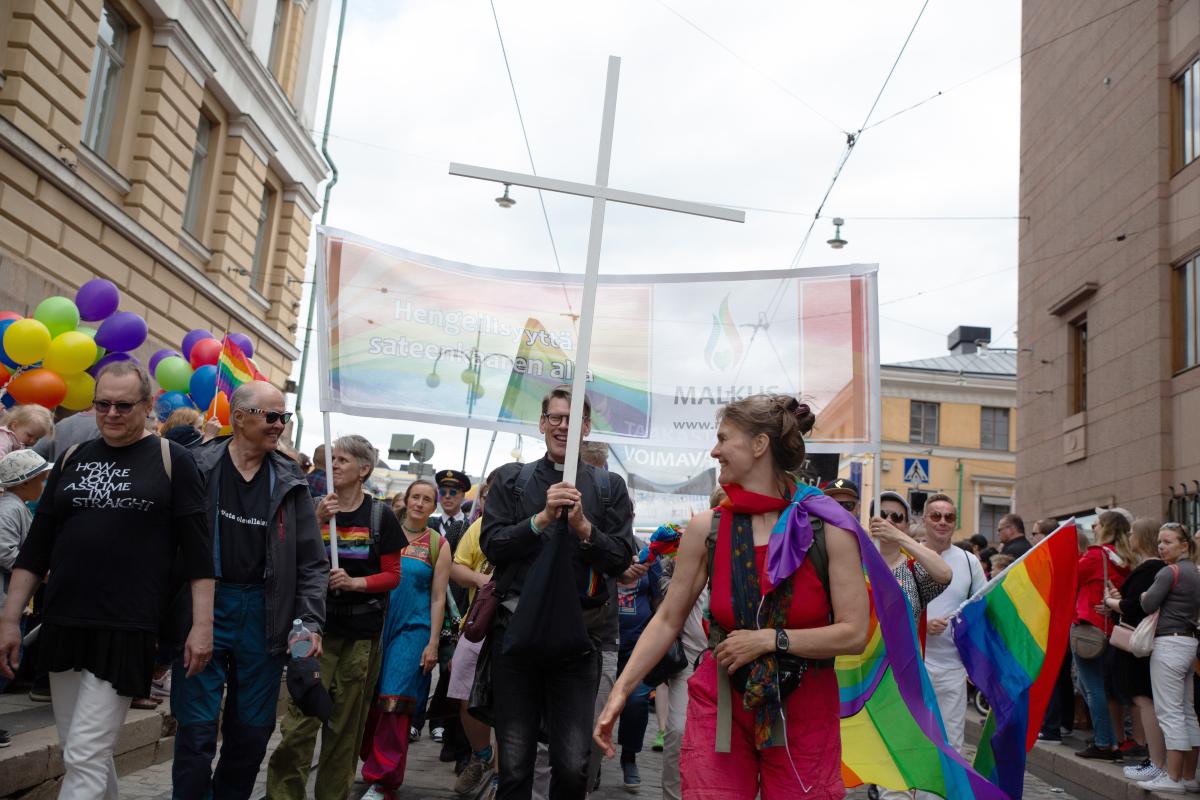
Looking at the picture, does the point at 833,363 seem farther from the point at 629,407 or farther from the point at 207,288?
the point at 207,288

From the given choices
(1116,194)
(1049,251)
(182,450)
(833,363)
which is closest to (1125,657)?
(833,363)

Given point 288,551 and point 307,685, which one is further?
point 288,551

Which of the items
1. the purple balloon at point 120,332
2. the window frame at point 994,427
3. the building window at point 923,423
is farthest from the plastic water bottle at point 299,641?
the window frame at point 994,427

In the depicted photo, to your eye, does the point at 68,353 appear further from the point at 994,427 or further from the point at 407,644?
the point at 994,427

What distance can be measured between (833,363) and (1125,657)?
455 centimetres

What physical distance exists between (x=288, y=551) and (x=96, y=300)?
7975mm

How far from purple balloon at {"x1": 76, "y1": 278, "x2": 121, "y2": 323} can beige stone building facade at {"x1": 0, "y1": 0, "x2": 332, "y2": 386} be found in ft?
7.10

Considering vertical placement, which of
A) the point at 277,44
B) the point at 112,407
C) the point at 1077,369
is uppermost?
the point at 277,44

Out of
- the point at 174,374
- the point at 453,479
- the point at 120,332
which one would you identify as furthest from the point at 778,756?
the point at 174,374

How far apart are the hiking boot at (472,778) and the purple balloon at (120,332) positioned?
6095 millimetres

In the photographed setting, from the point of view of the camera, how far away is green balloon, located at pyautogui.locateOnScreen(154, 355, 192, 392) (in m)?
12.4

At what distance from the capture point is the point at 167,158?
61.2 feet

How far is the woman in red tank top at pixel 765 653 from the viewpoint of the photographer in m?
3.77

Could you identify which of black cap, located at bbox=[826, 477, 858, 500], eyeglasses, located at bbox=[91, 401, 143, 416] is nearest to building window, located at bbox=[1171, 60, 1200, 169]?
black cap, located at bbox=[826, 477, 858, 500]
